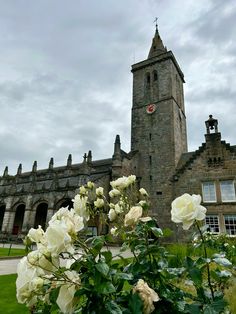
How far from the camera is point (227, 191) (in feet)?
73.2

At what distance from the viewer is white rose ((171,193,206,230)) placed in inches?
66.6

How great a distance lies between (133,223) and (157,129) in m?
28.0

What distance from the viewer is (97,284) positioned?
151 centimetres

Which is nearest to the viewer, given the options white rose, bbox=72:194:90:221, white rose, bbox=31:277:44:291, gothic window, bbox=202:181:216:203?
white rose, bbox=31:277:44:291

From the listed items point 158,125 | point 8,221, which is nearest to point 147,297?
point 158,125

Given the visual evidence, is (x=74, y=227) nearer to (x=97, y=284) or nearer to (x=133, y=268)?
(x=97, y=284)

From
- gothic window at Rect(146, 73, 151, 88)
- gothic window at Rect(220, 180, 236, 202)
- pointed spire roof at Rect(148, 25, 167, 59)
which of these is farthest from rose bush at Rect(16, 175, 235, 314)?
pointed spire roof at Rect(148, 25, 167, 59)

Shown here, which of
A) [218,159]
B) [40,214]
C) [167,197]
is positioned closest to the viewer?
[218,159]

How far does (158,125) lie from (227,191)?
11278 mm

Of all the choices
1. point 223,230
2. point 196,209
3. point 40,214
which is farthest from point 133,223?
point 40,214

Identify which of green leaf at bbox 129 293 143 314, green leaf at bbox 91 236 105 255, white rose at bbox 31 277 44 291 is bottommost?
green leaf at bbox 129 293 143 314

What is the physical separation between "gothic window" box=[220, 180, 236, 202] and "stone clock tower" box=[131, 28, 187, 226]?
512 centimetres

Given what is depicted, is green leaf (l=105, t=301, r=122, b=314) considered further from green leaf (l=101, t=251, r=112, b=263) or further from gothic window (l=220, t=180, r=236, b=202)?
gothic window (l=220, t=180, r=236, b=202)

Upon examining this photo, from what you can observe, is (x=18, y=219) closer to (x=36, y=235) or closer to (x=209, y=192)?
(x=209, y=192)
